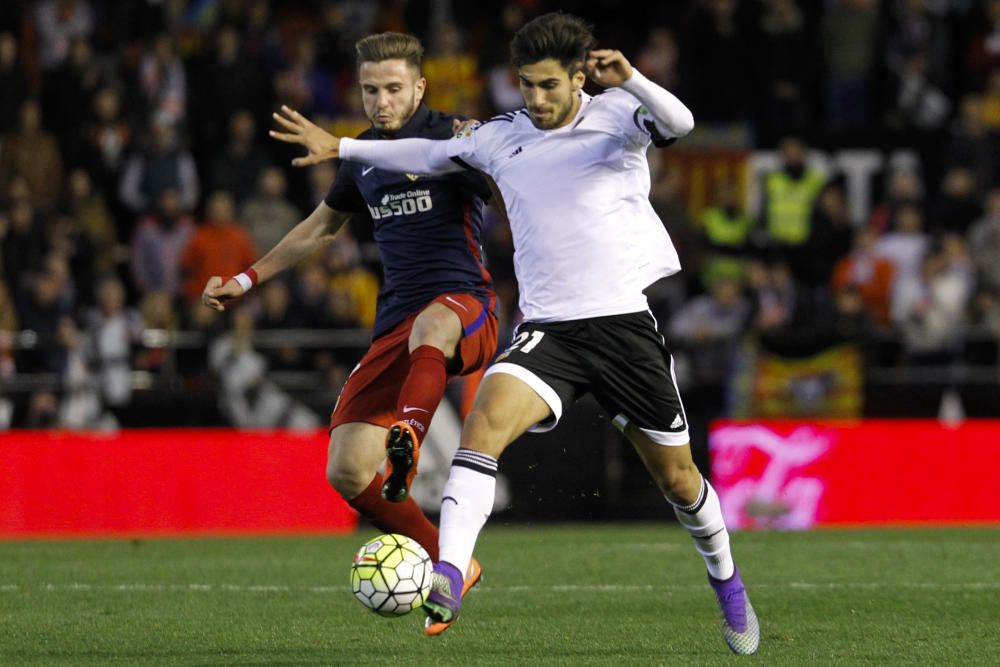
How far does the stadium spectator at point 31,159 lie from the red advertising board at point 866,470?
694cm

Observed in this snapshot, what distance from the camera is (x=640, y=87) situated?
259 inches

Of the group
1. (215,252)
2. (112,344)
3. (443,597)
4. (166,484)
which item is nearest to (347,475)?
(443,597)

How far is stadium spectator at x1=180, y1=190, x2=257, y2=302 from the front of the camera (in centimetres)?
1608

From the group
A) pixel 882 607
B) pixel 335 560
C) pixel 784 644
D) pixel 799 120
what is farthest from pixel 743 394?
pixel 784 644

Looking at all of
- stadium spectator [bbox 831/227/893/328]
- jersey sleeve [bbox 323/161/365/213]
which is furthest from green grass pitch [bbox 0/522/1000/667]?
stadium spectator [bbox 831/227/893/328]

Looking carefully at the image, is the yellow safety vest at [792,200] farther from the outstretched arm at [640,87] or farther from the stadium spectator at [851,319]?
the outstretched arm at [640,87]

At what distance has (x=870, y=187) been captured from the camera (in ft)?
59.2

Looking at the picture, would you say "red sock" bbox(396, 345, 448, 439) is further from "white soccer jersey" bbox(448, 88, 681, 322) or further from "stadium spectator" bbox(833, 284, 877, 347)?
"stadium spectator" bbox(833, 284, 877, 347)

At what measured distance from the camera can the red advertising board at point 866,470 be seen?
13.7 m

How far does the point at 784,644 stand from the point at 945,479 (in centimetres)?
680

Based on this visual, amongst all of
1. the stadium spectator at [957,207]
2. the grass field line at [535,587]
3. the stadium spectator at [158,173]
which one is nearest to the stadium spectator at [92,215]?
the stadium spectator at [158,173]

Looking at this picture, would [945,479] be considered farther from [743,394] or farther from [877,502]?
[743,394]

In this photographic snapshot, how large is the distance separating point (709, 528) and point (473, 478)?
1235mm

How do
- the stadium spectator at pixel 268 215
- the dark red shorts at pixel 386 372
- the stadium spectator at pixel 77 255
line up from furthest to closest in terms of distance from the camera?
the stadium spectator at pixel 268 215, the stadium spectator at pixel 77 255, the dark red shorts at pixel 386 372
